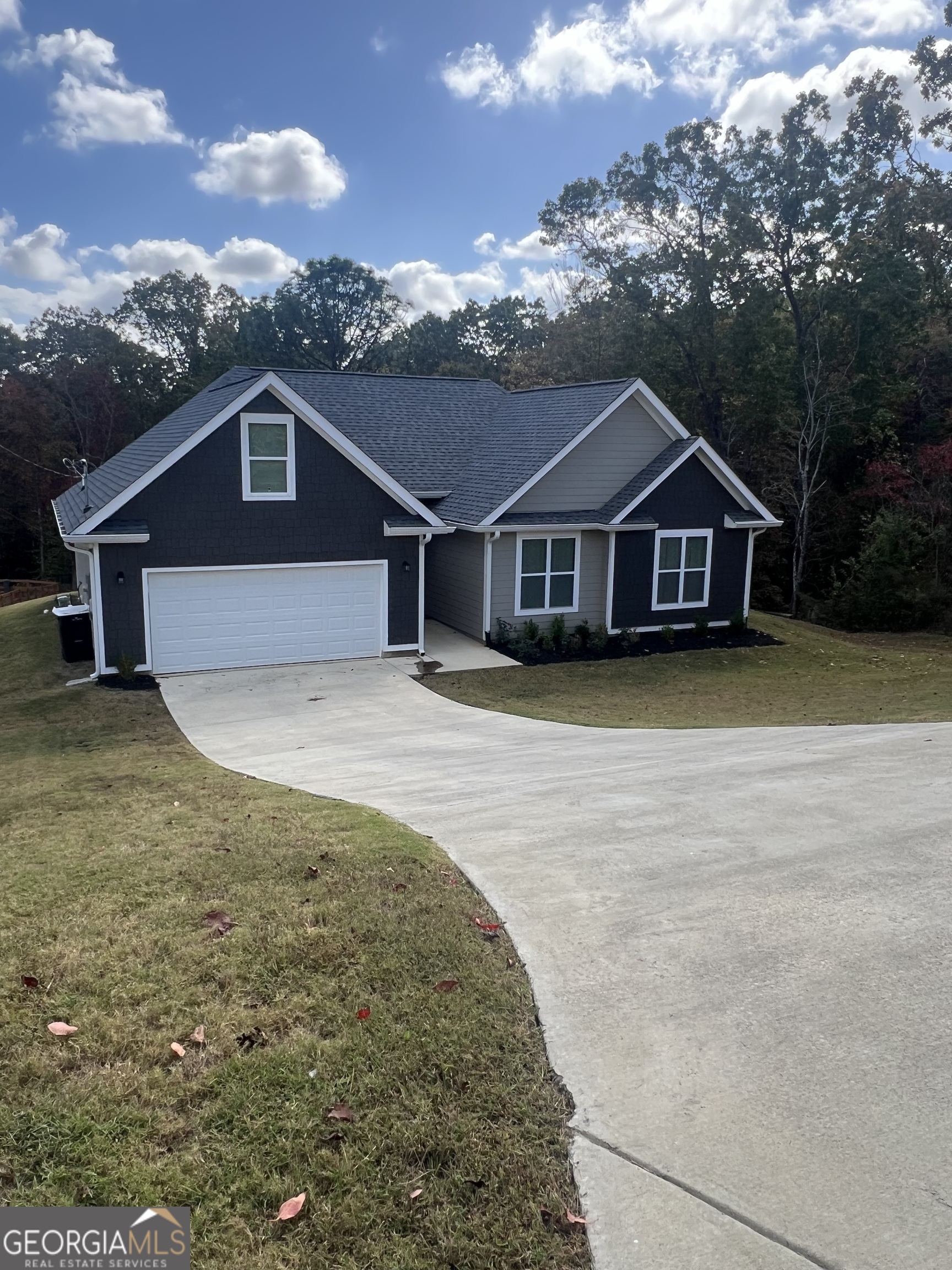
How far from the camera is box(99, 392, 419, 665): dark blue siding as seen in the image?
16578 mm

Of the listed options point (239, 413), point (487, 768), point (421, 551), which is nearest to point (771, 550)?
point (421, 551)

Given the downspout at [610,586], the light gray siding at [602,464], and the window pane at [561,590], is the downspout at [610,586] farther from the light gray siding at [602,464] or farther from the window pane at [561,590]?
the light gray siding at [602,464]

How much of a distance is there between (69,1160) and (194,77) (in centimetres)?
2234

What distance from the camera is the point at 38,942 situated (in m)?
5.32

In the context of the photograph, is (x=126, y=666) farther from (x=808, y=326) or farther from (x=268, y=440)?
(x=808, y=326)

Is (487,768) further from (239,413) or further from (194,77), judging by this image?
(194,77)

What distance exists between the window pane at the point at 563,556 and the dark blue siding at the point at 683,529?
101 centimetres

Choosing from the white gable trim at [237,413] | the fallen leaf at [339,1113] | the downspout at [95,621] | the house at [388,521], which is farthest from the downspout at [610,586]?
the fallen leaf at [339,1113]

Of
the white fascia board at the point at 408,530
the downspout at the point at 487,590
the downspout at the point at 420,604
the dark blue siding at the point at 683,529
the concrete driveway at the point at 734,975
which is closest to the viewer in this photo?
the concrete driveway at the point at 734,975

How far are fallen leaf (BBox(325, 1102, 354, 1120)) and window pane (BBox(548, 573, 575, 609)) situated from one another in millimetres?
17196

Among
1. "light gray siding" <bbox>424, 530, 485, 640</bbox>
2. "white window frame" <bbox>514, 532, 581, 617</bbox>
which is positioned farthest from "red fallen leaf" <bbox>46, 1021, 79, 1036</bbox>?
"white window frame" <bbox>514, 532, 581, 617</bbox>

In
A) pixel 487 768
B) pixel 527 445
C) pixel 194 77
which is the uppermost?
pixel 194 77

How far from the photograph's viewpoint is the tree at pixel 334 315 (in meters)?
50.2

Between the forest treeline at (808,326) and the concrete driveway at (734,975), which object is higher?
the forest treeline at (808,326)
